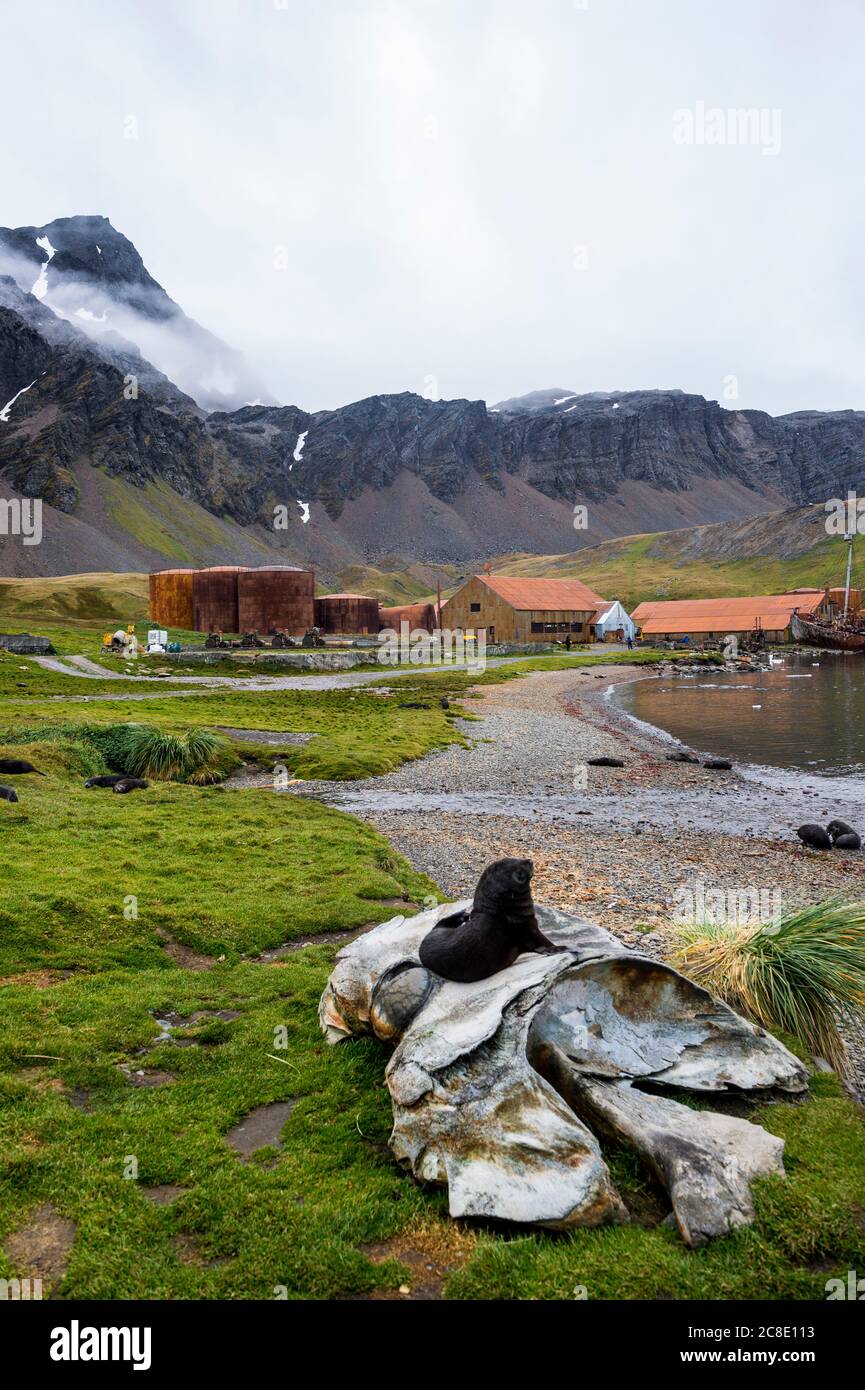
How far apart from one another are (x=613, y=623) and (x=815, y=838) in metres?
119

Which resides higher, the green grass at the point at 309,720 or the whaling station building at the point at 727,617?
the whaling station building at the point at 727,617

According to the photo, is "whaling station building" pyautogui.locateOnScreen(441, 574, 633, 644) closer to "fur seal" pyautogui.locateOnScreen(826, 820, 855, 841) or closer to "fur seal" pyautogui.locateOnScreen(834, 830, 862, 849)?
"fur seal" pyautogui.locateOnScreen(826, 820, 855, 841)

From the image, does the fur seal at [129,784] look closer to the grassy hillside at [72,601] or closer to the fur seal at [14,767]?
the fur seal at [14,767]

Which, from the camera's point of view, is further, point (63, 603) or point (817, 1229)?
point (63, 603)

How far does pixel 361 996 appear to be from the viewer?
8.05 m

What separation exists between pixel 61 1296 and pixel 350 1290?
190cm

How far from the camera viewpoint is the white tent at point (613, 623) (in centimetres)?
13412

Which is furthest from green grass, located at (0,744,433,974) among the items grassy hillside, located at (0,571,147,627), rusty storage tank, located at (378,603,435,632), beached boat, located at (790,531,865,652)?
beached boat, located at (790,531,865,652)

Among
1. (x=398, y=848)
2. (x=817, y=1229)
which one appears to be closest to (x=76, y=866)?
(x=398, y=848)

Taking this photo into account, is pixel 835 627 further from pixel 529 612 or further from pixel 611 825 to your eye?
pixel 611 825

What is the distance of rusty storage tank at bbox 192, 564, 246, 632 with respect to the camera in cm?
10462

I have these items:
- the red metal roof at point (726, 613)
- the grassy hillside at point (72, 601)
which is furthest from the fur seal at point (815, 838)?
the red metal roof at point (726, 613)

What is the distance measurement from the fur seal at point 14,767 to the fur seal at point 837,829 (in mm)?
22608

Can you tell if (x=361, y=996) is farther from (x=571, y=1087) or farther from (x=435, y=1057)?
(x=571, y=1087)
